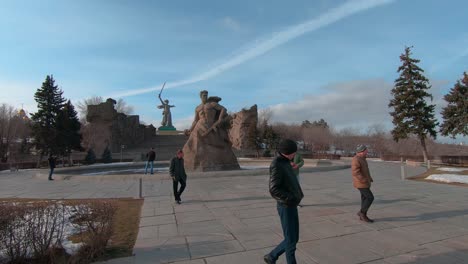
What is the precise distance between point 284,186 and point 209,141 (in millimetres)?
14035

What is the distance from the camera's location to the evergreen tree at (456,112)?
97.0 ft

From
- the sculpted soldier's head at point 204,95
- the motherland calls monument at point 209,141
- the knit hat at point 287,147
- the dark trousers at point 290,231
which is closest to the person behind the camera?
the dark trousers at point 290,231

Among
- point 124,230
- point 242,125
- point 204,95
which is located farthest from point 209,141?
point 242,125

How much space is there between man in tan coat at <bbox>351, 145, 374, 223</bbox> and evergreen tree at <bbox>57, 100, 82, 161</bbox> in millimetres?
39654

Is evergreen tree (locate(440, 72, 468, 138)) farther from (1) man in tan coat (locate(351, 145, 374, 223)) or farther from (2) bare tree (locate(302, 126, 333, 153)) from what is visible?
(2) bare tree (locate(302, 126, 333, 153))

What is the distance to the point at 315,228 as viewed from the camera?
610cm

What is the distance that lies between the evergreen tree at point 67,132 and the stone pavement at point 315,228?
3191cm

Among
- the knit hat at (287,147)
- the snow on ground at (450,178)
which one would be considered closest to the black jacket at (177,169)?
the knit hat at (287,147)

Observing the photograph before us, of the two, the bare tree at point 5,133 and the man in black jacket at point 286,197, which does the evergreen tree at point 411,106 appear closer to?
the man in black jacket at point 286,197

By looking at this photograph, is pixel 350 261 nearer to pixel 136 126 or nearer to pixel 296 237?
pixel 296 237

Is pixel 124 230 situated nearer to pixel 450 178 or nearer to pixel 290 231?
pixel 290 231

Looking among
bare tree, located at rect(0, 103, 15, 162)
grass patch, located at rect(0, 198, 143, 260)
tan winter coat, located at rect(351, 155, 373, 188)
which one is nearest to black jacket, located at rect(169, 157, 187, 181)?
grass patch, located at rect(0, 198, 143, 260)

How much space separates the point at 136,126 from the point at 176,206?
194ft

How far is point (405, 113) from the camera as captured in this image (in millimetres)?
33812
